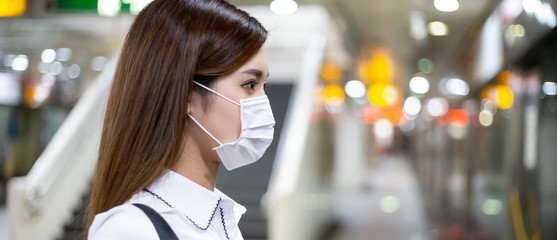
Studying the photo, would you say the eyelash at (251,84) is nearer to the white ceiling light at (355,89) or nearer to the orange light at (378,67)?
the orange light at (378,67)

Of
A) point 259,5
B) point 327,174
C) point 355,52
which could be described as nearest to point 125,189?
point 259,5

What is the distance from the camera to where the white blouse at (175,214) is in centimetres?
103

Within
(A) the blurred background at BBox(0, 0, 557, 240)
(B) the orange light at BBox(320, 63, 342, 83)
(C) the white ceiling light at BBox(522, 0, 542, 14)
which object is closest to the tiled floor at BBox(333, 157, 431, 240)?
(A) the blurred background at BBox(0, 0, 557, 240)

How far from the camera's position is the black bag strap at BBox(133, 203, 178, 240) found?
104 centimetres

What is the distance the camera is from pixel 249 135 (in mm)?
1370

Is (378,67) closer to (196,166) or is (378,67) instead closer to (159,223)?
(196,166)

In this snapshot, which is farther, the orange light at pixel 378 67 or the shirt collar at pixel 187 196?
the orange light at pixel 378 67

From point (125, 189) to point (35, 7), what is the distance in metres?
3.51

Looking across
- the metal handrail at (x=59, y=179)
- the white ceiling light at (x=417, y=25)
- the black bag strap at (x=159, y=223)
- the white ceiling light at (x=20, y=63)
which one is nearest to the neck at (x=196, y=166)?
the black bag strap at (x=159, y=223)

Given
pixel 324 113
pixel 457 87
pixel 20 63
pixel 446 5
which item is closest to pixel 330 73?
pixel 324 113

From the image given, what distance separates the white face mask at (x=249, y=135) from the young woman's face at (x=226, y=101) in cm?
1

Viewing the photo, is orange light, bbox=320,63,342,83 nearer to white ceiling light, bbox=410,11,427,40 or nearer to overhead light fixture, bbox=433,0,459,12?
white ceiling light, bbox=410,11,427,40

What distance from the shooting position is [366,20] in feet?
32.1

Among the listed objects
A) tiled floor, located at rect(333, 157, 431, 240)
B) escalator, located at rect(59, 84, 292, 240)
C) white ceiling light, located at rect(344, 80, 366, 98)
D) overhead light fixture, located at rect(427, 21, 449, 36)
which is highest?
overhead light fixture, located at rect(427, 21, 449, 36)
